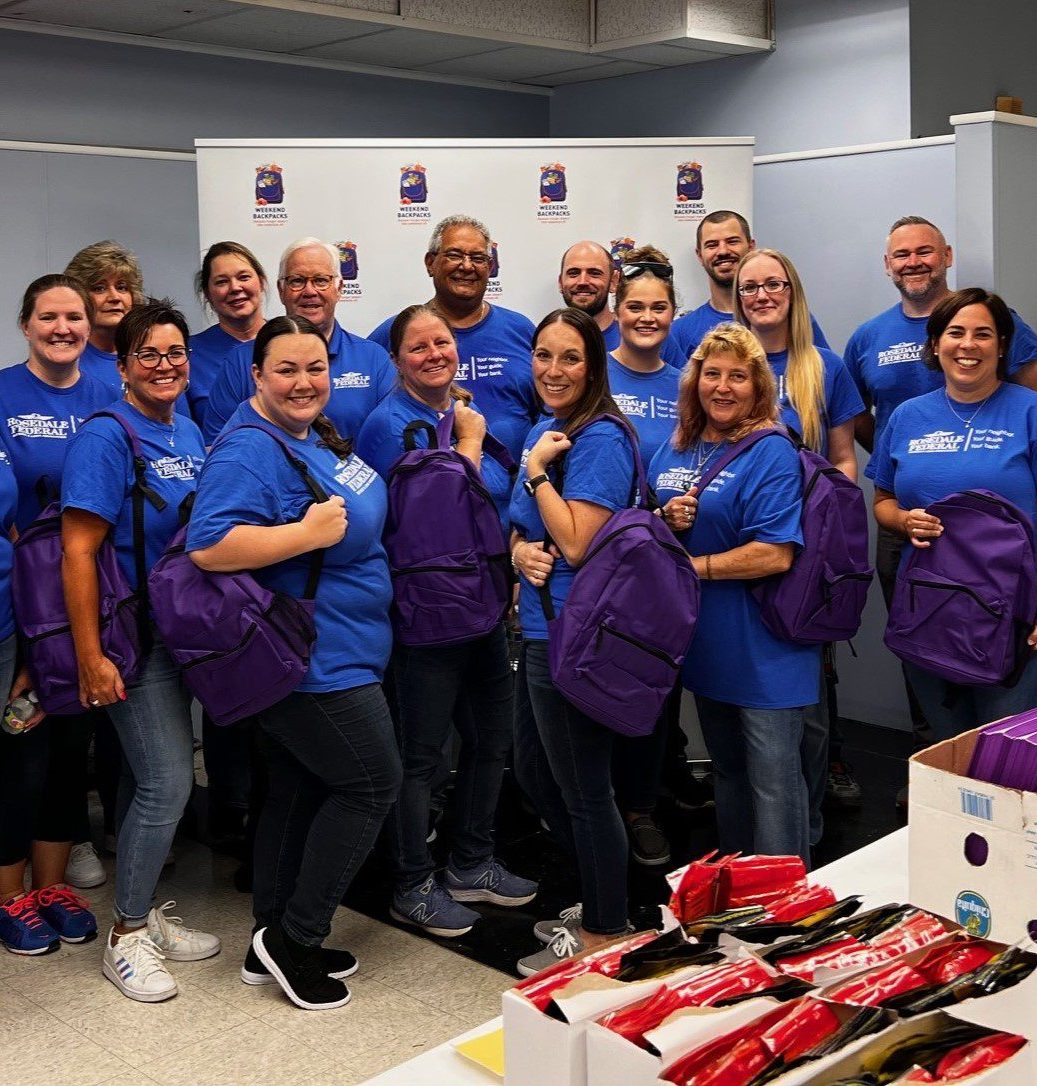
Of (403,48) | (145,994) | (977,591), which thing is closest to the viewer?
(145,994)

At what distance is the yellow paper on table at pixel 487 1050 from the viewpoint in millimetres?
1312

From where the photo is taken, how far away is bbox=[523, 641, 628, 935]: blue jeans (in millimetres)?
2947

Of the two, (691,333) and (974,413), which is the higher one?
(691,333)

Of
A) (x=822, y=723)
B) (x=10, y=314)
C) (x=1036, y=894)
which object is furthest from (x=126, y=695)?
(x=10, y=314)

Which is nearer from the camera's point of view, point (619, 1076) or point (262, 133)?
point (619, 1076)

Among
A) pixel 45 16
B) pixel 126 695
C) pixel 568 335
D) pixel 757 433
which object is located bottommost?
pixel 126 695

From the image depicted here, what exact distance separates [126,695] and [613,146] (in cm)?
307

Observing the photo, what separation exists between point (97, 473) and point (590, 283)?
6.40ft

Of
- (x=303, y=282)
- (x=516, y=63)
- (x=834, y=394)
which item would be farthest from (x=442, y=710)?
(x=516, y=63)

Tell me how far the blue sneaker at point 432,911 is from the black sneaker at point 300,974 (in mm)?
378

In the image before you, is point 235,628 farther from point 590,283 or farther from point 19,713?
point 590,283

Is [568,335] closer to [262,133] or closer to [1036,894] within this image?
[1036,894]

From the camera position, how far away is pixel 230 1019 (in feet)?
10.0

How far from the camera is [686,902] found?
1329mm
